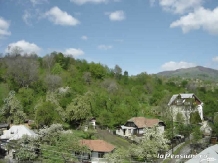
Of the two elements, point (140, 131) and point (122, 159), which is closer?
point (122, 159)

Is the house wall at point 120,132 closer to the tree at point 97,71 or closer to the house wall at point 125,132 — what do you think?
the house wall at point 125,132

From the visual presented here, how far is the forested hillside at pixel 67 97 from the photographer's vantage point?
124 ft

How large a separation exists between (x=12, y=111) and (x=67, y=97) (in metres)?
9.94

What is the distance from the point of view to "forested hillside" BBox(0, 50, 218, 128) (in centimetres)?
3786

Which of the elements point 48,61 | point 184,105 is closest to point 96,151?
point 184,105

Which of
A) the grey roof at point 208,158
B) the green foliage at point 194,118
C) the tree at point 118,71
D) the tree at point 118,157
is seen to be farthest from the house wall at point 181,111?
the tree at point 118,71

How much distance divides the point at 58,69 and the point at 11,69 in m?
13.5

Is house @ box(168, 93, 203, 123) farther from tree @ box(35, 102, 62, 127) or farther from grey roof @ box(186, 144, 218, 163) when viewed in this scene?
grey roof @ box(186, 144, 218, 163)

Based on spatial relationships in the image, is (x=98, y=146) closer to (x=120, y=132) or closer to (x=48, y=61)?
(x=120, y=132)

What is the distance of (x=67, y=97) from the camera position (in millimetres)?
44594

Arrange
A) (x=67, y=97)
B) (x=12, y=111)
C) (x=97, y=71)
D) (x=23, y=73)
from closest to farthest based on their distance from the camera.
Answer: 1. (x=12, y=111)
2. (x=67, y=97)
3. (x=23, y=73)
4. (x=97, y=71)

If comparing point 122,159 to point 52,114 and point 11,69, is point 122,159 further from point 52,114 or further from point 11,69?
point 11,69

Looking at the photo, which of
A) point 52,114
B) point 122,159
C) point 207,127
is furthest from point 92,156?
point 207,127

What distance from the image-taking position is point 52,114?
34844mm
